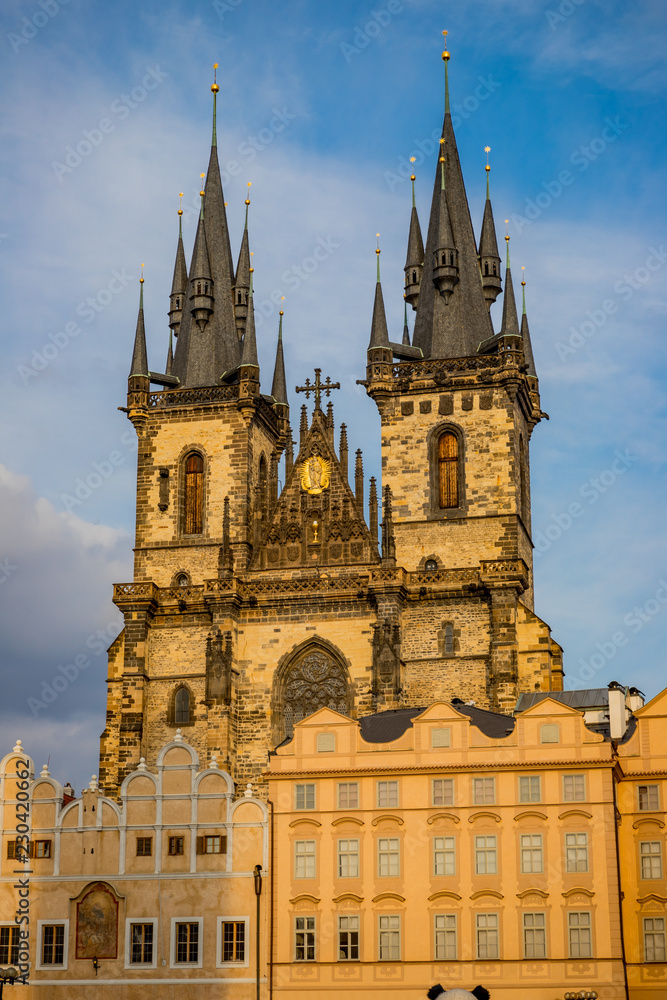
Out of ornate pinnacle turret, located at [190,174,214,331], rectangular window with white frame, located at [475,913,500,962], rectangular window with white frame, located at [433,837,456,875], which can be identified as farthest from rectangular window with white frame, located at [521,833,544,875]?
ornate pinnacle turret, located at [190,174,214,331]

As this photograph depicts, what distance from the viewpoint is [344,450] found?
66.8 m

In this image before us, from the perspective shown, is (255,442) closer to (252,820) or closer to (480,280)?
(480,280)

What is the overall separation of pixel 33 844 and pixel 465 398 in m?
26.4

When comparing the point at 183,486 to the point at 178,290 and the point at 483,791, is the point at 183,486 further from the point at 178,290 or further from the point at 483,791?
the point at 483,791

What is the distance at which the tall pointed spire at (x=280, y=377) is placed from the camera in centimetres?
7582

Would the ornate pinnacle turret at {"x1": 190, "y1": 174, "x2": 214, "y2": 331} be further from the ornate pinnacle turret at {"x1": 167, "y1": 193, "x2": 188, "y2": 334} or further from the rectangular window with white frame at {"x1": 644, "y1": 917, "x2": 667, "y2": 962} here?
the rectangular window with white frame at {"x1": 644, "y1": 917, "x2": 667, "y2": 962}

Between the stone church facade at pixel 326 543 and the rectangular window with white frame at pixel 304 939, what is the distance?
15.4m

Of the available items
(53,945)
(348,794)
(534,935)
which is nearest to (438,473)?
(348,794)

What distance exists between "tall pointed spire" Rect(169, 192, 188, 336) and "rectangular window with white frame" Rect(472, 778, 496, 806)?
107 ft

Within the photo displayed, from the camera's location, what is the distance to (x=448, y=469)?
66.6 m

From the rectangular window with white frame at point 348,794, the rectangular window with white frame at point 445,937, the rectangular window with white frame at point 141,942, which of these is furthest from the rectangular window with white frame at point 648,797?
the rectangular window with white frame at point 141,942

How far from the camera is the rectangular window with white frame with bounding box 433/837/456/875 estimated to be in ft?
151

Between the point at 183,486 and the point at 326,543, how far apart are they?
6.78 meters

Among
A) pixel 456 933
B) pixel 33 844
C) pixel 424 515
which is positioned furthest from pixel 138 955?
pixel 424 515
